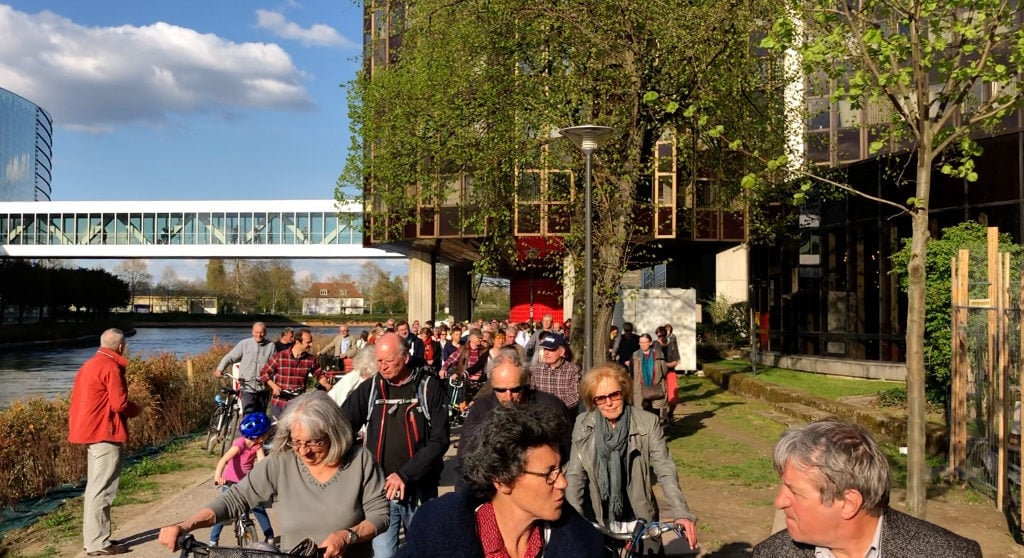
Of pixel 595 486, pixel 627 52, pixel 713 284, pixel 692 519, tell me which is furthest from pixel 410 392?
pixel 713 284

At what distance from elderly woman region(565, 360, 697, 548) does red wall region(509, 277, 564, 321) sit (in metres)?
40.0

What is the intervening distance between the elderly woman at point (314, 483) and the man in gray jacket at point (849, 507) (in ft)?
7.47

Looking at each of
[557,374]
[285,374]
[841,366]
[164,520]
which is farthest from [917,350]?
[841,366]

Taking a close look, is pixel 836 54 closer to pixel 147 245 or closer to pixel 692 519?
pixel 692 519

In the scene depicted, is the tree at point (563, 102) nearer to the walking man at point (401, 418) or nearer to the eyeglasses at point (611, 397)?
the walking man at point (401, 418)

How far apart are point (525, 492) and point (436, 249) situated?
38.5m

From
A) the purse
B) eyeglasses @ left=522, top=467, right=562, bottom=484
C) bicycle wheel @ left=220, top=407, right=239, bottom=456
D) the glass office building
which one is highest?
the glass office building

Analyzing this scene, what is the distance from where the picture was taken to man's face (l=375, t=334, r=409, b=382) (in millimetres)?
5613

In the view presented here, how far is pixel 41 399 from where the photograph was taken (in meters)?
11.8

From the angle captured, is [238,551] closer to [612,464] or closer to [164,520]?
[612,464]

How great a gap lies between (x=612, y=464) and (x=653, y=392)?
8615mm

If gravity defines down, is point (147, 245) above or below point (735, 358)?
above

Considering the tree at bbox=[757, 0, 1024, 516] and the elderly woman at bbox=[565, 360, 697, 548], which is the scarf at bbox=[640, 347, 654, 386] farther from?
the elderly woman at bbox=[565, 360, 697, 548]

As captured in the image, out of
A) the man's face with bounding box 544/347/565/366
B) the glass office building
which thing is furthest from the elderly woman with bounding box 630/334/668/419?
the glass office building
